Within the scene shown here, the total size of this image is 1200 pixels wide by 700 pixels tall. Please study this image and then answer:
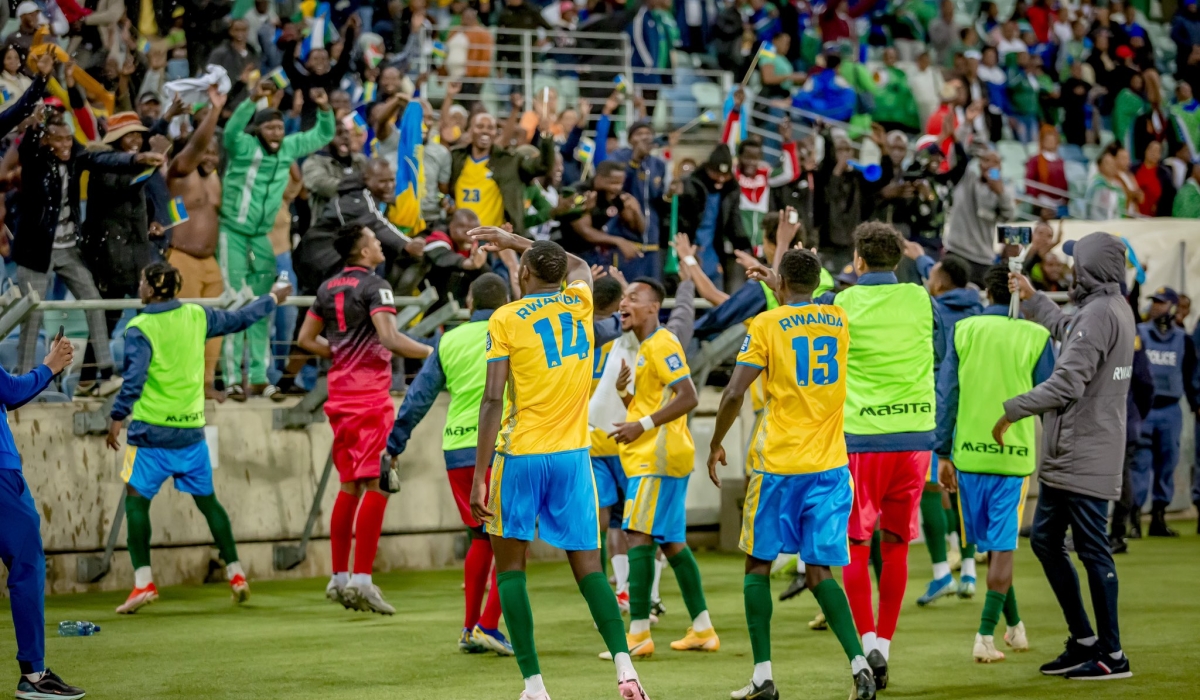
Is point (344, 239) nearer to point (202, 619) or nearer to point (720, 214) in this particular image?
point (202, 619)

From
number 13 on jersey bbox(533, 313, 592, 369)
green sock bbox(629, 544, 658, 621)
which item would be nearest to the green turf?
green sock bbox(629, 544, 658, 621)

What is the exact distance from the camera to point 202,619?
9.80 m

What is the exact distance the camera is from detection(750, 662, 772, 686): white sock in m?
6.79

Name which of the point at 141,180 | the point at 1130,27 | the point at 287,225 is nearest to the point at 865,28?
the point at 1130,27

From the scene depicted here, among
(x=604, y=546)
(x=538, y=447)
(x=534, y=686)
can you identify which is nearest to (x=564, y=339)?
(x=538, y=447)

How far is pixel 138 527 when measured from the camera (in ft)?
32.6

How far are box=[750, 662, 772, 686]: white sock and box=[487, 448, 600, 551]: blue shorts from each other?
927mm

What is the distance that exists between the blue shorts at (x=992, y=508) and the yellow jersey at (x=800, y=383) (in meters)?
1.64

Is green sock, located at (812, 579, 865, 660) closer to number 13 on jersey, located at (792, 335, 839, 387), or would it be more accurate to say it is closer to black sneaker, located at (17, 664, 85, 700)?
number 13 on jersey, located at (792, 335, 839, 387)

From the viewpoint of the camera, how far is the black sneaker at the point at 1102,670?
7539 mm

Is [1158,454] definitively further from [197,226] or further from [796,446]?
[197,226]

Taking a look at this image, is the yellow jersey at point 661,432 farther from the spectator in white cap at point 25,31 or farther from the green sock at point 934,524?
the spectator in white cap at point 25,31

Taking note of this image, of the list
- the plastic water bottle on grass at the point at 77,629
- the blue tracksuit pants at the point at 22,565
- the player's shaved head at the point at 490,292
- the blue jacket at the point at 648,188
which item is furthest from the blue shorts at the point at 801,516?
the blue jacket at the point at 648,188

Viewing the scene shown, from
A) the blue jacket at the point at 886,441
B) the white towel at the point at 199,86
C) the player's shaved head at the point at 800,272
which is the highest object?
the white towel at the point at 199,86
